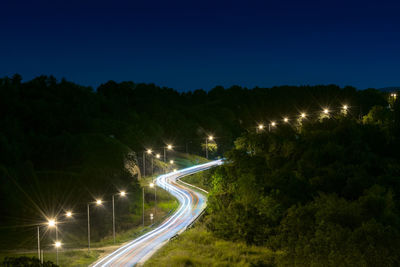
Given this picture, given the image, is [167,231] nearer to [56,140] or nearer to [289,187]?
[289,187]

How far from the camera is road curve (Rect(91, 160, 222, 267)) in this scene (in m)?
31.7

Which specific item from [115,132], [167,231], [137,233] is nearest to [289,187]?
[167,231]

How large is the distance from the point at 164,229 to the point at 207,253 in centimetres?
927

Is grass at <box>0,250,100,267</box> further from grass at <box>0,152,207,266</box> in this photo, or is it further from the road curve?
the road curve

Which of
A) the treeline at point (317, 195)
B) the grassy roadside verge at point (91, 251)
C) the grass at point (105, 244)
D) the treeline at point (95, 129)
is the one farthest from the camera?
the treeline at point (95, 129)

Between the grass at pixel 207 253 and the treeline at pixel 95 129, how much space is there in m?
18.3

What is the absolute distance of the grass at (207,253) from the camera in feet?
95.8

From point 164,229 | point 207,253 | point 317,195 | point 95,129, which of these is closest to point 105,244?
point 164,229

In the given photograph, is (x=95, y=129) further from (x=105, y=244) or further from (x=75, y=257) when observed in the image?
(x=75, y=257)

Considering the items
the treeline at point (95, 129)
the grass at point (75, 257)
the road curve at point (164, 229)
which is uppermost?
the treeline at point (95, 129)

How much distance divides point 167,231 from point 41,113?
149 feet

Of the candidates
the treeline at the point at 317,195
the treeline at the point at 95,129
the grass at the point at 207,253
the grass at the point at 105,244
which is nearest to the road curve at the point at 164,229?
the grass at the point at 105,244

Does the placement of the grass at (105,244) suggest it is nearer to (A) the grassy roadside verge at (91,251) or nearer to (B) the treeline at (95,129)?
(A) the grassy roadside verge at (91,251)

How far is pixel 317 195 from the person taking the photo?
38.9m
